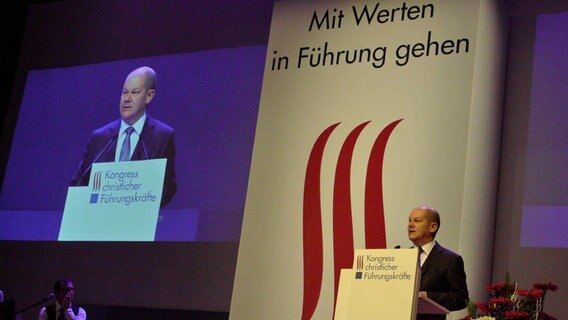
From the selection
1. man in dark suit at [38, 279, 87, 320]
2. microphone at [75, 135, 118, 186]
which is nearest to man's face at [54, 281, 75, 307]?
man in dark suit at [38, 279, 87, 320]

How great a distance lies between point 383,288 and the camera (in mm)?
3518

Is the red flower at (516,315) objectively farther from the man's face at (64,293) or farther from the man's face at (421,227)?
the man's face at (64,293)

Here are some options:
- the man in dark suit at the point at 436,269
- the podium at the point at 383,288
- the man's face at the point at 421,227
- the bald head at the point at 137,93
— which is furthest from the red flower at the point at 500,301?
the bald head at the point at 137,93

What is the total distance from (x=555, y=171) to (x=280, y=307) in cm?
192

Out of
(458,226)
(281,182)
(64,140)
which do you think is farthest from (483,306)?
(64,140)

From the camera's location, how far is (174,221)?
22.4ft

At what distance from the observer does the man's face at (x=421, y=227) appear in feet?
14.3

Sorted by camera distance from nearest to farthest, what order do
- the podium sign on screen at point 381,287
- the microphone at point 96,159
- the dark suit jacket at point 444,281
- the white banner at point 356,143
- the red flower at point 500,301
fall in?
1. the podium sign on screen at point 381,287
2. the red flower at point 500,301
3. the dark suit jacket at point 444,281
4. the white banner at point 356,143
5. the microphone at point 96,159

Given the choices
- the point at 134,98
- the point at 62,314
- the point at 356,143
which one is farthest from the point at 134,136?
the point at 356,143

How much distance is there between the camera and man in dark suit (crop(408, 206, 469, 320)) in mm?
4250

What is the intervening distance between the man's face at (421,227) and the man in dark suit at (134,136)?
2902mm

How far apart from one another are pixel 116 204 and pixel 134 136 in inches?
23.1

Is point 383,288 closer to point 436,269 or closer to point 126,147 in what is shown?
point 436,269

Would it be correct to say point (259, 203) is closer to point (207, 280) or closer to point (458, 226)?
point (207, 280)
